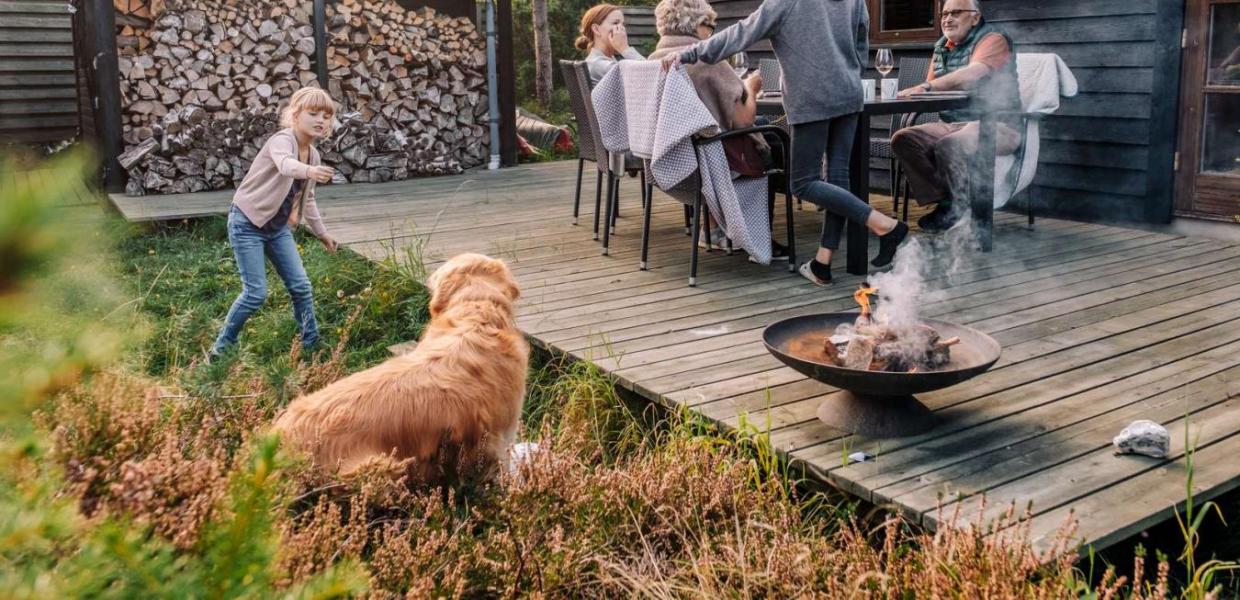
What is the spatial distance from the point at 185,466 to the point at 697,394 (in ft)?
5.58

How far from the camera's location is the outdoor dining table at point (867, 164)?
4.74 metres

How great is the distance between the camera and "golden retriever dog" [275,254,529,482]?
241 centimetres

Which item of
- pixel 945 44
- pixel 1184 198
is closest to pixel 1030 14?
pixel 945 44

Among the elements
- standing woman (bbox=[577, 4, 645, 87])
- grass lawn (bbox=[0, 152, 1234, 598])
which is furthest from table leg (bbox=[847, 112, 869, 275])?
grass lawn (bbox=[0, 152, 1234, 598])

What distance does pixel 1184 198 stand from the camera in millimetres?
5609

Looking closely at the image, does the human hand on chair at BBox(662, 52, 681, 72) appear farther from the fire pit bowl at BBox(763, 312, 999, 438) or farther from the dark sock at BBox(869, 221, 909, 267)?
the fire pit bowl at BBox(763, 312, 999, 438)

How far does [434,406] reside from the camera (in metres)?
2.49

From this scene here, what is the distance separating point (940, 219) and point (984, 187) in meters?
0.39

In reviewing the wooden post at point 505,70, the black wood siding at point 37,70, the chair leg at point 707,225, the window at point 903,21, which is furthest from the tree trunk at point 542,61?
the chair leg at point 707,225

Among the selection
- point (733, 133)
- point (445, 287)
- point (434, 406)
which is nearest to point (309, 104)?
point (445, 287)

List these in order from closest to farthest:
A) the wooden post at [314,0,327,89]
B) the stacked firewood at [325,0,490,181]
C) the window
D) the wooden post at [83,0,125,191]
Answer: the window < the wooden post at [83,0,125,191] < the wooden post at [314,0,327,89] < the stacked firewood at [325,0,490,181]

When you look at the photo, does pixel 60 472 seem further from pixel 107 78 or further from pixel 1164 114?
pixel 107 78

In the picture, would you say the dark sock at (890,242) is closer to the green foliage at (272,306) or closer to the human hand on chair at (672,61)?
the human hand on chair at (672,61)

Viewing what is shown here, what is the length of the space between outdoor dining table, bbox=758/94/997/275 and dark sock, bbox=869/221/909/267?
0.12 meters
